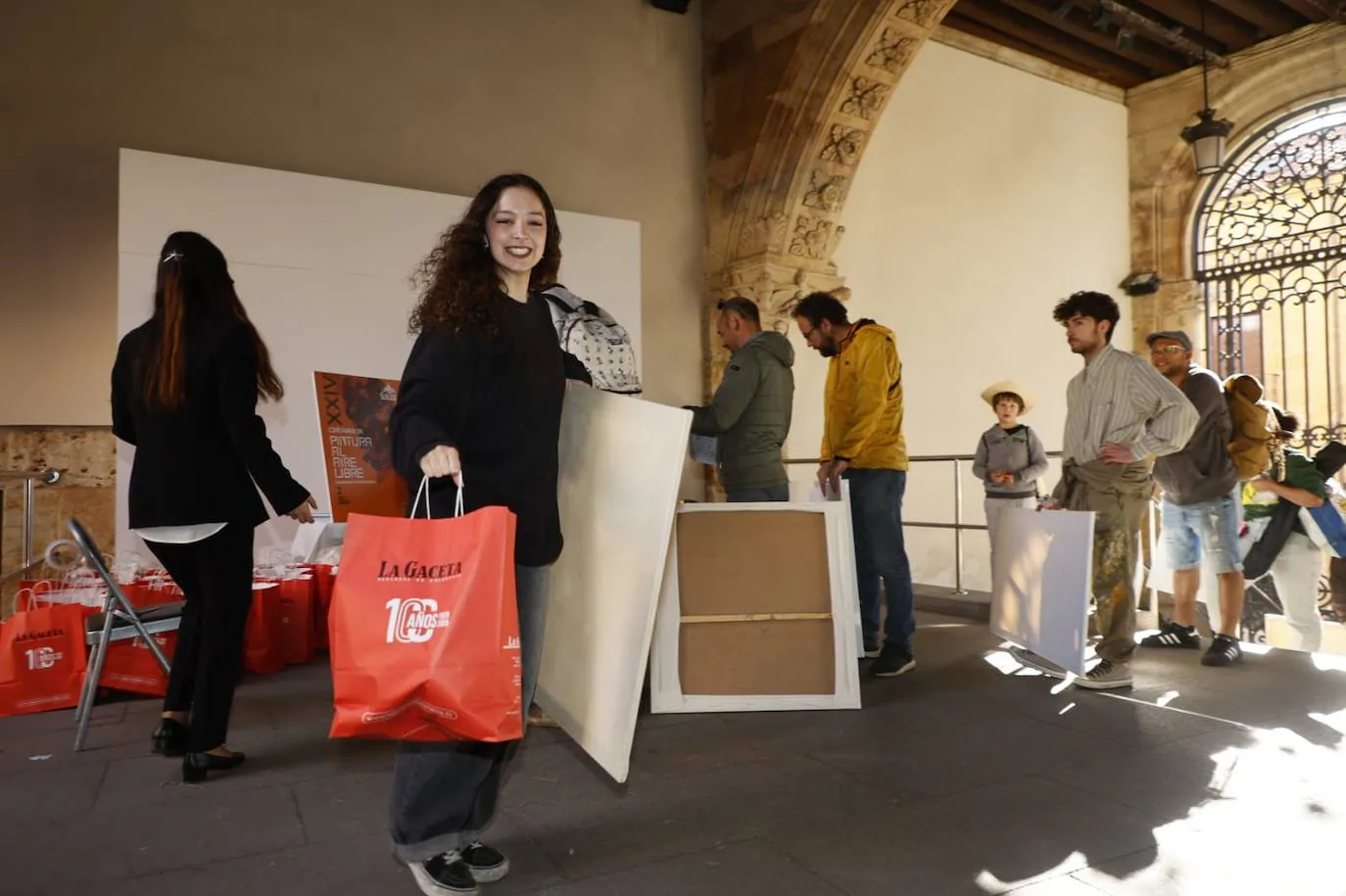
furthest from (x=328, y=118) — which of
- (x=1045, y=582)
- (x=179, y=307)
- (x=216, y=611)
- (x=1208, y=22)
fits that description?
(x=1208, y=22)

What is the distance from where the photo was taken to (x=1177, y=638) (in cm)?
385

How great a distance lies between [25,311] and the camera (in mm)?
4406

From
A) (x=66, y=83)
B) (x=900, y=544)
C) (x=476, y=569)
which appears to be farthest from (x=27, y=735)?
(x=66, y=83)

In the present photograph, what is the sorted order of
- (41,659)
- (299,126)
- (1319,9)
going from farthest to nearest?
Answer: (1319,9) < (299,126) < (41,659)

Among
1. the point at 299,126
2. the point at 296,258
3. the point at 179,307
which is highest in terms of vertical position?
the point at 299,126

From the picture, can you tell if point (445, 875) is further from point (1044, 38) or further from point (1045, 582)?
point (1044, 38)

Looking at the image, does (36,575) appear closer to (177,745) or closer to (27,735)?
(27,735)

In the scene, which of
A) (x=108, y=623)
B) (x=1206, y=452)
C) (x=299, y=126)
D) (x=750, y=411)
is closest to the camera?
(x=108, y=623)

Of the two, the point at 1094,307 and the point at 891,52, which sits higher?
the point at 891,52

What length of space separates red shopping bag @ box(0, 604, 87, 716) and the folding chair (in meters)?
0.26

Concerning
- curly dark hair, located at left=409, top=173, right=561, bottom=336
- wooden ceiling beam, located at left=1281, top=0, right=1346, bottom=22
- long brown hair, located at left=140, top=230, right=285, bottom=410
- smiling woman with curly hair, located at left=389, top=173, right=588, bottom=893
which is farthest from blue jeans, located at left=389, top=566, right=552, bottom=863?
wooden ceiling beam, located at left=1281, top=0, right=1346, bottom=22

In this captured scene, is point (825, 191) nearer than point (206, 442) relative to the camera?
No

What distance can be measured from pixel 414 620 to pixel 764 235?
491cm

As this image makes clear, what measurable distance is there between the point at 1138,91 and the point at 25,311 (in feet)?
30.2
